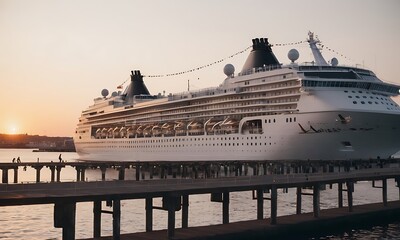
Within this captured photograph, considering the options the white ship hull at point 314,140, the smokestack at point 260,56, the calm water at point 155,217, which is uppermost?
the smokestack at point 260,56

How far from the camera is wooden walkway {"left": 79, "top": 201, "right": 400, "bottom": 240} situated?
1282 inches

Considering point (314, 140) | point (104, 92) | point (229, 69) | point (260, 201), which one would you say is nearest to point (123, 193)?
point (260, 201)

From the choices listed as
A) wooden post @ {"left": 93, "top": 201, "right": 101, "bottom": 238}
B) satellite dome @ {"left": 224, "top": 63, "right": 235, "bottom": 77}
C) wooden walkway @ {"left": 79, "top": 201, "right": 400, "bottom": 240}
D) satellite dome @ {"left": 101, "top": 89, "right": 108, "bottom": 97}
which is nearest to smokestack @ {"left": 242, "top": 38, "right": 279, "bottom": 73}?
satellite dome @ {"left": 224, "top": 63, "right": 235, "bottom": 77}

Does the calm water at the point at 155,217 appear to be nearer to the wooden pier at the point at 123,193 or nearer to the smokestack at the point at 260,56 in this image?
the wooden pier at the point at 123,193

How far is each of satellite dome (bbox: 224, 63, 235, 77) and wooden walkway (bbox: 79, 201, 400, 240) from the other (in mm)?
67238

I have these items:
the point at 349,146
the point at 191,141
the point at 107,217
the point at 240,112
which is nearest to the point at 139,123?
the point at 191,141

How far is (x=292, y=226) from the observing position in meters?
37.1

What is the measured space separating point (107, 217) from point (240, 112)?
5231 cm

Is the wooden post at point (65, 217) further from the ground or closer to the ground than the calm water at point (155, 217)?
further from the ground

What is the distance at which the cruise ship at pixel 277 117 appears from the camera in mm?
80500

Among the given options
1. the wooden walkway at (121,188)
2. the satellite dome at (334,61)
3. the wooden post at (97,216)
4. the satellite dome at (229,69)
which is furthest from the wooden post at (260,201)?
the satellite dome at (229,69)

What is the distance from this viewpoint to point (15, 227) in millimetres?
44250

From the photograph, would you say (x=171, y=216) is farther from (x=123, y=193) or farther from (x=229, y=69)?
(x=229, y=69)

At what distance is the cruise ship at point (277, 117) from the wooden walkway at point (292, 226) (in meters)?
32.7
